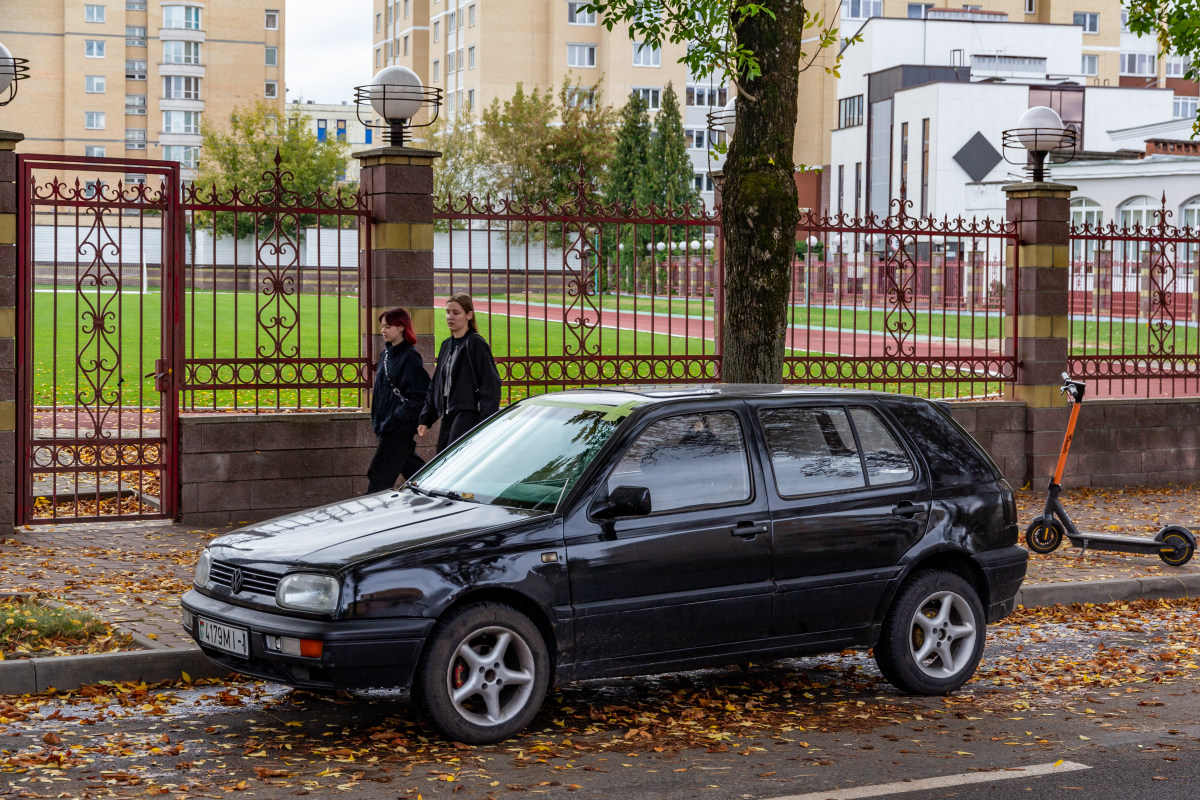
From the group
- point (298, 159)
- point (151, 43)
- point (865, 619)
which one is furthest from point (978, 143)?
point (865, 619)

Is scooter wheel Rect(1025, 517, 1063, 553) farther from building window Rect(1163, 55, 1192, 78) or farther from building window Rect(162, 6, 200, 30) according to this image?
building window Rect(1163, 55, 1192, 78)

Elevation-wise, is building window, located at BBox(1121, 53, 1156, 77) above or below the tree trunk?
above

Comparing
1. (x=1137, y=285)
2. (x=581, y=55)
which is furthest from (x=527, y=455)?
(x=581, y=55)

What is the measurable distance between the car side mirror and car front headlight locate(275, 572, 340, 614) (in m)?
1.16

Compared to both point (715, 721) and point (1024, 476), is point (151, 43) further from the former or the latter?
point (715, 721)

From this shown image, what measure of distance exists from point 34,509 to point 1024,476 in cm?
940

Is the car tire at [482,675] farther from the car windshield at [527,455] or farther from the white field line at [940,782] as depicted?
the white field line at [940,782]

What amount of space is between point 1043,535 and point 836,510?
197 inches

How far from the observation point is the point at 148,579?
31.0ft

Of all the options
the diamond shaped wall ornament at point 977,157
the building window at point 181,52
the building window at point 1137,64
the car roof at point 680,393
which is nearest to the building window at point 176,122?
the building window at point 181,52

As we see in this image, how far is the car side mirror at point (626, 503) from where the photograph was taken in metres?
6.29

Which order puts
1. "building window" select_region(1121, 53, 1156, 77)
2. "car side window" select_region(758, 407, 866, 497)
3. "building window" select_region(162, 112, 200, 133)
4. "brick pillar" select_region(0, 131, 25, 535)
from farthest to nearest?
"building window" select_region(1121, 53, 1156, 77) → "building window" select_region(162, 112, 200, 133) → "brick pillar" select_region(0, 131, 25, 535) → "car side window" select_region(758, 407, 866, 497)

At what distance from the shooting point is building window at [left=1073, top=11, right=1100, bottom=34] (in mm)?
92000

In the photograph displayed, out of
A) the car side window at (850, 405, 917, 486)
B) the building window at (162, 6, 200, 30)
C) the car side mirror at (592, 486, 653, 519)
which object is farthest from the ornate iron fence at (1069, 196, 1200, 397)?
the building window at (162, 6, 200, 30)
